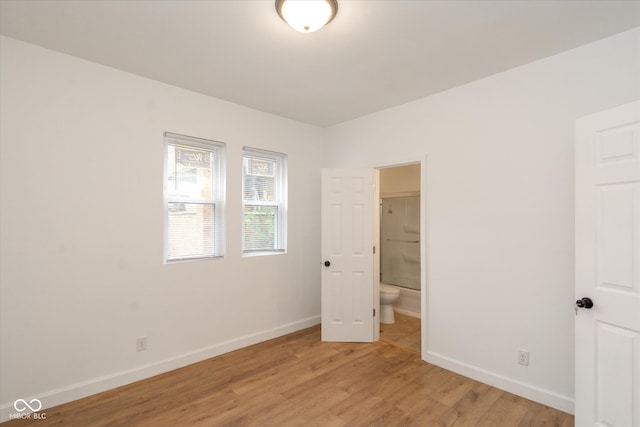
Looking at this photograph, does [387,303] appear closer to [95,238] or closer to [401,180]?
[401,180]

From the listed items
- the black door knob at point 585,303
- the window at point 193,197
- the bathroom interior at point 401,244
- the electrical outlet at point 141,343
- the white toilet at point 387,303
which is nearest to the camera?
the black door knob at point 585,303

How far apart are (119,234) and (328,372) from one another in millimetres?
2221

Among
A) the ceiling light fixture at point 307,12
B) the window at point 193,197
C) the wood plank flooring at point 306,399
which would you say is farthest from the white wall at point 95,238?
the ceiling light fixture at point 307,12

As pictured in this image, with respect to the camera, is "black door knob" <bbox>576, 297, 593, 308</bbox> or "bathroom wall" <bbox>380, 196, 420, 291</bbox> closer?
"black door knob" <bbox>576, 297, 593, 308</bbox>

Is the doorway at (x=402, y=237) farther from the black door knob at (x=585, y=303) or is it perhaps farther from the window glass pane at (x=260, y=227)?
the black door knob at (x=585, y=303)

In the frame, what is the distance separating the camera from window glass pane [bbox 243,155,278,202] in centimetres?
359

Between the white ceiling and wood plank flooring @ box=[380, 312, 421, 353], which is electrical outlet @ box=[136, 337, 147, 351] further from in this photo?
wood plank flooring @ box=[380, 312, 421, 353]

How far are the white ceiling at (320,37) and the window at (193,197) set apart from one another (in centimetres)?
64

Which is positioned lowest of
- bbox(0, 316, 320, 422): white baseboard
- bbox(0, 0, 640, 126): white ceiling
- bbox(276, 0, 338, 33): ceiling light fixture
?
bbox(0, 316, 320, 422): white baseboard

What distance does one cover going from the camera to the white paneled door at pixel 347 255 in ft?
11.6

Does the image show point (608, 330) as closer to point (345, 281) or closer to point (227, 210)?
point (345, 281)

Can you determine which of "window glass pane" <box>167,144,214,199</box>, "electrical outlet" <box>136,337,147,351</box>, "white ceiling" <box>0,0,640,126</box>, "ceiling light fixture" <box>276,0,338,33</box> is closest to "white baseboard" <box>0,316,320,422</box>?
"electrical outlet" <box>136,337,147,351</box>

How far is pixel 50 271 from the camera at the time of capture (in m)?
2.27

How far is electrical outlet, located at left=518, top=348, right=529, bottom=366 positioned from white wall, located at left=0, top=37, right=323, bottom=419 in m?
2.61
